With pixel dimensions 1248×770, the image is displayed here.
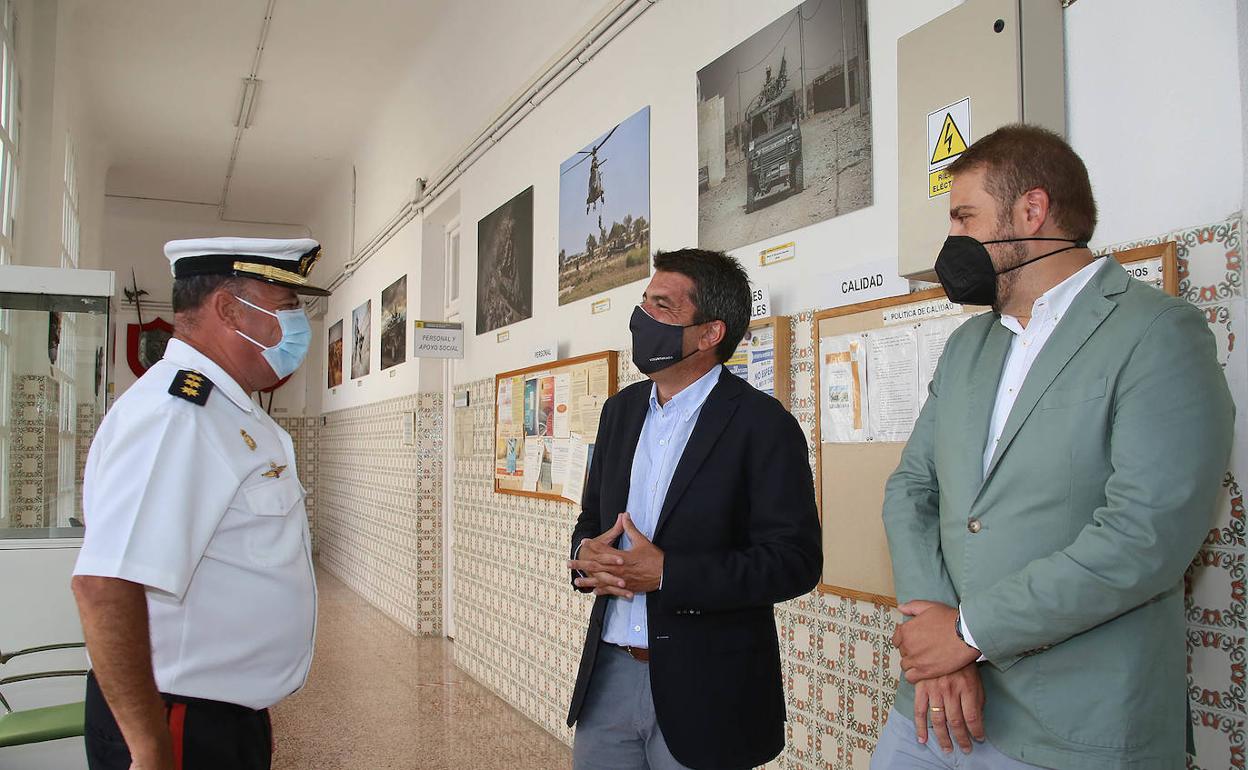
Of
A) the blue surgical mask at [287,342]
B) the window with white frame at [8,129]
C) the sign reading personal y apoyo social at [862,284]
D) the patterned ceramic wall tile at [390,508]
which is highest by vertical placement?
the window with white frame at [8,129]

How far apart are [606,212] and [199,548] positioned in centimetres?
285

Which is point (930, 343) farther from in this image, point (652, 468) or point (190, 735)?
point (190, 735)

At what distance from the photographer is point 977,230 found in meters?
1.55

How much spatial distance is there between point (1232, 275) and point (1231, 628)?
67cm

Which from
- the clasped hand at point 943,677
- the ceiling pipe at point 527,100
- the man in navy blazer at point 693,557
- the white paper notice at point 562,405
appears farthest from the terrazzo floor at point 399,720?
the ceiling pipe at point 527,100

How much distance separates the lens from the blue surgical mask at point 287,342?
5.80ft

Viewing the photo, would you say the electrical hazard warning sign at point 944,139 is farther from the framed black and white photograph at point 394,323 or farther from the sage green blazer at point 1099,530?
the framed black and white photograph at point 394,323

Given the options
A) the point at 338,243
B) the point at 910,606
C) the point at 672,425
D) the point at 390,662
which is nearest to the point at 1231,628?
the point at 910,606

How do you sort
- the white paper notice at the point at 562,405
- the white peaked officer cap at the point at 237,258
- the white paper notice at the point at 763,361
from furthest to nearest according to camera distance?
the white paper notice at the point at 562,405 < the white paper notice at the point at 763,361 < the white peaked officer cap at the point at 237,258

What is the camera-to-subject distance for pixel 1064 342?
4.50ft

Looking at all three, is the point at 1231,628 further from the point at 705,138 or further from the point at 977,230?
the point at 705,138

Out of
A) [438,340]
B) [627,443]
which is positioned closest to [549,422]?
[438,340]

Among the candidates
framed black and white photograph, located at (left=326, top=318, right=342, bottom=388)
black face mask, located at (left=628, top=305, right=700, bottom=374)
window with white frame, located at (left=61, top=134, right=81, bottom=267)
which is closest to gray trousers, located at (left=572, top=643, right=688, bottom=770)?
black face mask, located at (left=628, top=305, right=700, bottom=374)

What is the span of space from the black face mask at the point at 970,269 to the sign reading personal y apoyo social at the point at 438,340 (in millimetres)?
4611
